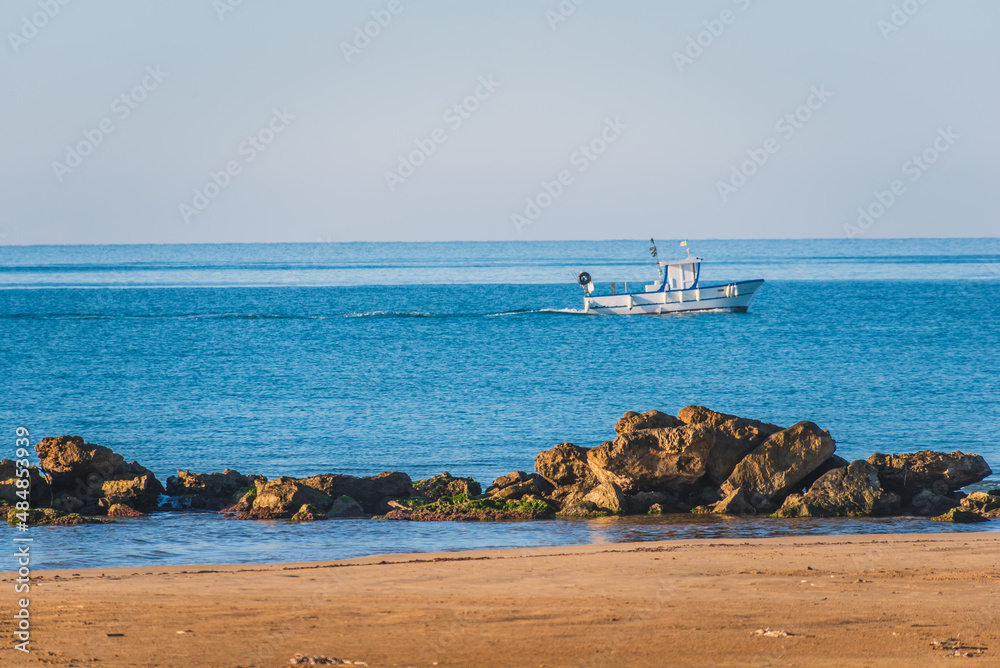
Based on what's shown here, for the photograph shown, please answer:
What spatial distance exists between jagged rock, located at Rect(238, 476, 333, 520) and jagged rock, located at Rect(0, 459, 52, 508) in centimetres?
334

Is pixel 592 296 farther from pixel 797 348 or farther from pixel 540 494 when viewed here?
pixel 540 494

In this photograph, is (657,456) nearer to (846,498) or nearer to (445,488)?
(846,498)

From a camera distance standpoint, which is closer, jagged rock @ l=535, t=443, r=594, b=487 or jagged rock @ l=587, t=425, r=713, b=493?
jagged rock @ l=587, t=425, r=713, b=493

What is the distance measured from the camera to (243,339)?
61781mm

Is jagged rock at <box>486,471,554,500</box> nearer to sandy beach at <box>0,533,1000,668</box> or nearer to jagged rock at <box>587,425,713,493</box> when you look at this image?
jagged rock at <box>587,425,713,493</box>

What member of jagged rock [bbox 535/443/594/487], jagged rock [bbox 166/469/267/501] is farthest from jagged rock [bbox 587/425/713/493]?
jagged rock [bbox 166/469/267/501]

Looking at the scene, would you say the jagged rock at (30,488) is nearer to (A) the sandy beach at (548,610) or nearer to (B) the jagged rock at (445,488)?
(A) the sandy beach at (548,610)

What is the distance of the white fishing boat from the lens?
233 ft

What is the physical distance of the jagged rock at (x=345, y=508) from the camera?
17875 millimetres

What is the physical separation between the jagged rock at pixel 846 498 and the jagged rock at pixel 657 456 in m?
1.66

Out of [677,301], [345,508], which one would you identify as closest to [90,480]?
[345,508]

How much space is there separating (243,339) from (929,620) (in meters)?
55.0

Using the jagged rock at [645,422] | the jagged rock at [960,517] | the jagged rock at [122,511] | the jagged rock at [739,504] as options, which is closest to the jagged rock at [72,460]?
the jagged rock at [122,511]

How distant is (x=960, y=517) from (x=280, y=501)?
1138cm
